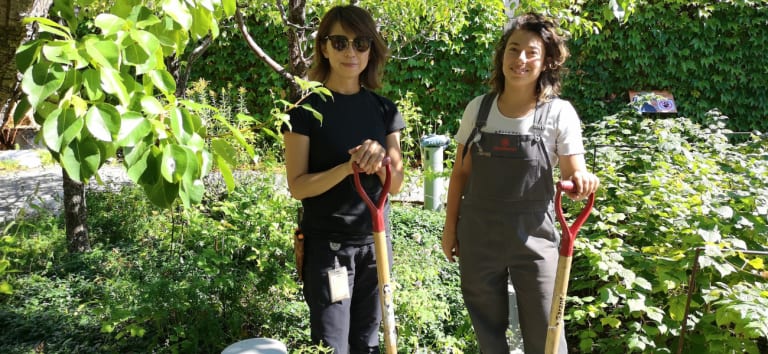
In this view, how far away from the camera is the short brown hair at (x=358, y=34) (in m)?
1.77

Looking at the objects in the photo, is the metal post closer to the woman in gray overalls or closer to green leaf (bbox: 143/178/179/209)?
the woman in gray overalls

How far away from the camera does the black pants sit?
177cm

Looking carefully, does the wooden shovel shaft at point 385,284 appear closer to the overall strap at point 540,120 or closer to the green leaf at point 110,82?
the overall strap at point 540,120

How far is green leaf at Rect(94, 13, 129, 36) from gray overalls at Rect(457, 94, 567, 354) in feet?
4.16

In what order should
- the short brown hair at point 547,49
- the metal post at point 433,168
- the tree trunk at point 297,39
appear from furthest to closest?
the metal post at point 433,168 < the tree trunk at point 297,39 < the short brown hair at point 547,49

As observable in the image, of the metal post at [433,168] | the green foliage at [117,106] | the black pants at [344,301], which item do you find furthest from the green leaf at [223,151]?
the metal post at [433,168]

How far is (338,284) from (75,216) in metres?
2.66

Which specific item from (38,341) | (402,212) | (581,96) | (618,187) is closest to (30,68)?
(38,341)

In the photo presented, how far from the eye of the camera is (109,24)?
34.7 inches

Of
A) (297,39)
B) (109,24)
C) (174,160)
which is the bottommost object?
(174,160)

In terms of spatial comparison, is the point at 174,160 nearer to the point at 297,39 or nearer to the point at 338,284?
the point at 338,284

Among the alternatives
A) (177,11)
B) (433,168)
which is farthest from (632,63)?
(177,11)

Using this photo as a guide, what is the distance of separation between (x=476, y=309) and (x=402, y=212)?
224cm

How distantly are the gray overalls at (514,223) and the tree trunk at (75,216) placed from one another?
286cm
